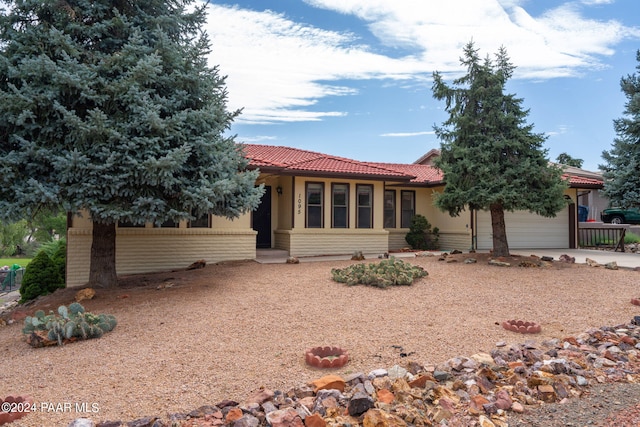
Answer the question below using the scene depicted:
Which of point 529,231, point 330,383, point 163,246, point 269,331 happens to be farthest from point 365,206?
point 330,383

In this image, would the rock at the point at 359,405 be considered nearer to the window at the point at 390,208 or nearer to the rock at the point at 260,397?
the rock at the point at 260,397

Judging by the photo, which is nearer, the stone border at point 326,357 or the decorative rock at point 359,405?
the decorative rock at point 359,405

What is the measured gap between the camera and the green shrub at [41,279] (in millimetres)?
10672

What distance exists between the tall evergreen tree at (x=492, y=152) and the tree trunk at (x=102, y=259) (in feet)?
26.4

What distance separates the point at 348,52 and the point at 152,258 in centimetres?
794

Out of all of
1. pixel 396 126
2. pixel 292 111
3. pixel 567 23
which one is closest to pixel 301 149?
pixel 292 111

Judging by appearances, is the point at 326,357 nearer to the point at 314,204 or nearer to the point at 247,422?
the point at 247,422

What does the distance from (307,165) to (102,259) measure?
20.6 ft

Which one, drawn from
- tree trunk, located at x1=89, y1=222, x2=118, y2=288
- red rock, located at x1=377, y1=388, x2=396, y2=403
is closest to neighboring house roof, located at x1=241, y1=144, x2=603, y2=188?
tree trunk, located at x1=89, y1=222, x2=118, y2=288

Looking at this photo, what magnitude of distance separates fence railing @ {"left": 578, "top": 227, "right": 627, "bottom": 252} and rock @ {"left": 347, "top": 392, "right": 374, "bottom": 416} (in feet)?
57.9

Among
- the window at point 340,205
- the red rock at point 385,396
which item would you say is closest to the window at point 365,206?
the window at point 340,205

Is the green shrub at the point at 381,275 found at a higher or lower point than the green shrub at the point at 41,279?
higher

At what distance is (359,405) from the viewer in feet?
10.6

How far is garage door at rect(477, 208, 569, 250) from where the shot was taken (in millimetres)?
14977
